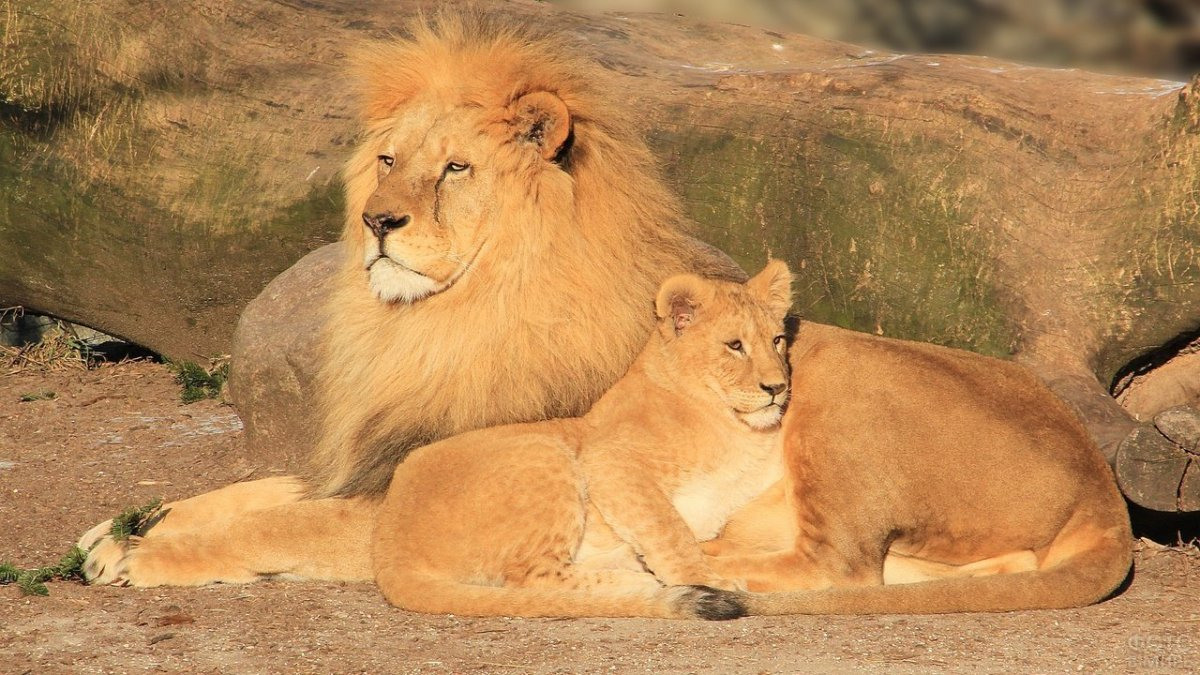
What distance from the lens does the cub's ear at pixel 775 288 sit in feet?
15.9

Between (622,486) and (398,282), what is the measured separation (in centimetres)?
97

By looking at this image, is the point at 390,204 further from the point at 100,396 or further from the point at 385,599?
the point at 100,396

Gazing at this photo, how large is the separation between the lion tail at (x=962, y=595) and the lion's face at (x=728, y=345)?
67cm

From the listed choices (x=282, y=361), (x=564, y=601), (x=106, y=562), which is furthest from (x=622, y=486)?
(x=282, y=361)

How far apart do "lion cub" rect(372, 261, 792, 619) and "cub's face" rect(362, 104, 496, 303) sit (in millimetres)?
536

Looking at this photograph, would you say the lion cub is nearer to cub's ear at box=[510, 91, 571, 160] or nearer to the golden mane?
the golden mane

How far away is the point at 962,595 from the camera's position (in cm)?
422

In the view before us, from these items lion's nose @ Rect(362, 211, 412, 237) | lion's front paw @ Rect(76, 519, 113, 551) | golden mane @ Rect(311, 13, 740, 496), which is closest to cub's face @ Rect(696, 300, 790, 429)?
golden mane @ Rect(311, 13, 740, 496)

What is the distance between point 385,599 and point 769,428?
53.3 inches

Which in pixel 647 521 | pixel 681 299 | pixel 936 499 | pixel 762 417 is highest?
pixel 681 299

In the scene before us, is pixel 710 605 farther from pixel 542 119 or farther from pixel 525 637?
pixel 542 119

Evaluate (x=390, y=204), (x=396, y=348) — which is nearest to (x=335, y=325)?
(x=396, y=348)

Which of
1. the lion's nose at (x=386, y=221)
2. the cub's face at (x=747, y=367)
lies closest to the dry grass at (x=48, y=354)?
the lion's nose at (x=386, y=221)

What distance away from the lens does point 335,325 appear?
5113 millimetres
